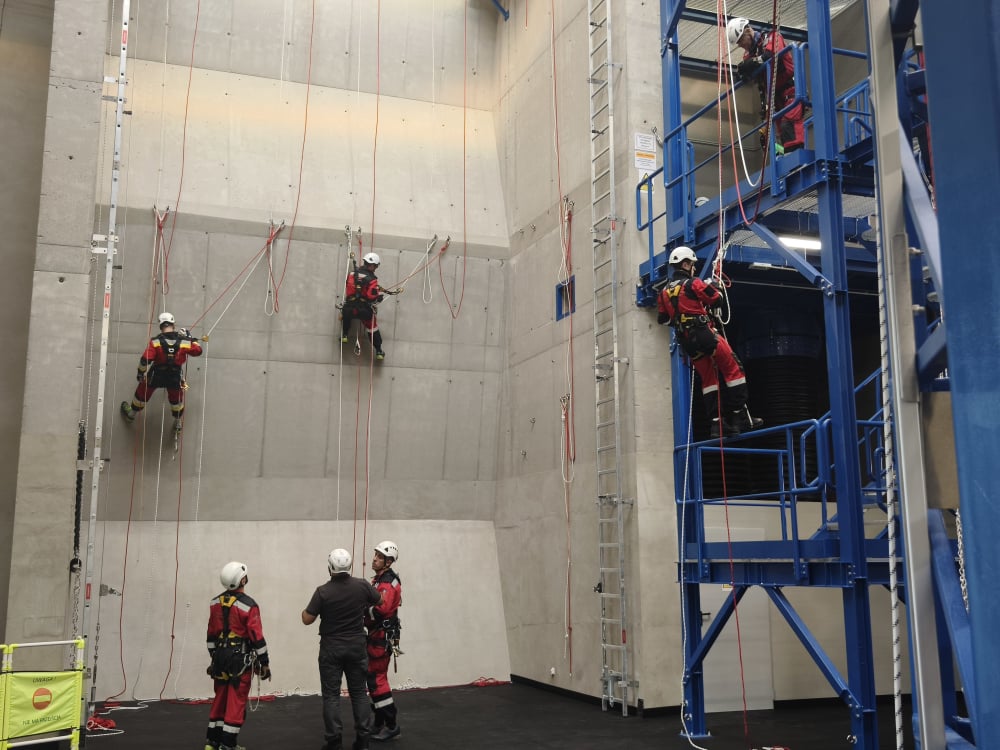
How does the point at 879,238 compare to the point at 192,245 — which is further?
the point at 192,245

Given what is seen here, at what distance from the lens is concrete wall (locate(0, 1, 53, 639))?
1077 cm

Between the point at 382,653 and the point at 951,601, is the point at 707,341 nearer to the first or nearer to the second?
the point at 382,653

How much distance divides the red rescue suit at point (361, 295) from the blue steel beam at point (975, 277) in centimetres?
1125

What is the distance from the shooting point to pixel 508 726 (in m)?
10.2

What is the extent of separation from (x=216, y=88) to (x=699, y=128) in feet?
24.8

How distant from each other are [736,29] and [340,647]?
7867mm

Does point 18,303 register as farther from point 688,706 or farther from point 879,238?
point 879,238

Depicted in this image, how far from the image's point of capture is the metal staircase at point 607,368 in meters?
10.9

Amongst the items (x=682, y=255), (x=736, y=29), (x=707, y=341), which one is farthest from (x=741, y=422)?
(x=736, y=29)

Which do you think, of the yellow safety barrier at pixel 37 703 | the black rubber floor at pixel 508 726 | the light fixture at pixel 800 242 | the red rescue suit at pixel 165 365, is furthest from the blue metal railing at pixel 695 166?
the yellow safety barrier at pixel 37 703

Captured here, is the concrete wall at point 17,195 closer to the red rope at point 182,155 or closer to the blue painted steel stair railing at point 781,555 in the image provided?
the red rope at point 182,155

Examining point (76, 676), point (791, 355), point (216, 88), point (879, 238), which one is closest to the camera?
point (879, 238)

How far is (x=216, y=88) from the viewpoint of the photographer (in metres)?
14.6

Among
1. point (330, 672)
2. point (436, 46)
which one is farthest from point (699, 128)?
point (330, 672)
